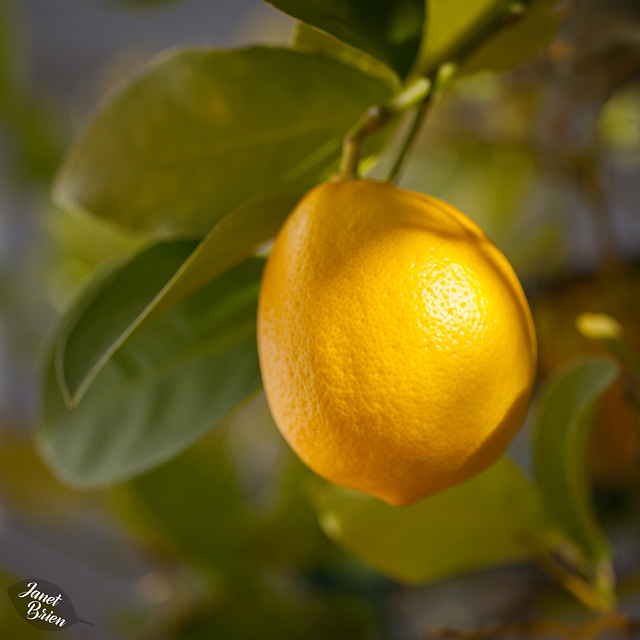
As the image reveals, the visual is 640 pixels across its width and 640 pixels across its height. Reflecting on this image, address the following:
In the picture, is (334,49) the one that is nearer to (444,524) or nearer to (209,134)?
(209,134)

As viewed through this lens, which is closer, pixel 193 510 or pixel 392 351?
pixel 392 351

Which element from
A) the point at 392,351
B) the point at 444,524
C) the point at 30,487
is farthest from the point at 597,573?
the point at 30,487

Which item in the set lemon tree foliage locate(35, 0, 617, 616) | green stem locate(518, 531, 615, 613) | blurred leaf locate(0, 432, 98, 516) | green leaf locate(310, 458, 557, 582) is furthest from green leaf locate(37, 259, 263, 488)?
blurred leaf locate(0, 432, 98, 516)

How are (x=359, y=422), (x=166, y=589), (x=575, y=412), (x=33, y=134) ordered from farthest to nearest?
(x=33, y=134), (x=166, y=589), (x=575, y=412), (x=359, y=422)

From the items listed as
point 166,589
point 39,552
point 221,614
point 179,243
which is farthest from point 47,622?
point 39,552

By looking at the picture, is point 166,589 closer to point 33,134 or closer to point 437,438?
point 437,438

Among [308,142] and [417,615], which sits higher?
[308,142]

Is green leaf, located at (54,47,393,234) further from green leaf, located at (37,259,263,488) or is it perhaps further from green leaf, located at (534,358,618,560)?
green leaf, located at (534,358,618,560)
